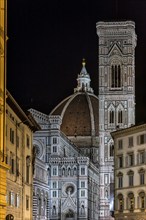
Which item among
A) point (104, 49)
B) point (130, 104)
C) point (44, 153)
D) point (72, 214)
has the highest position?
point (104, 49)

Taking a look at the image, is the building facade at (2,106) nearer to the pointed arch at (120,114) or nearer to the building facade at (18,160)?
A: the building facade at (18,160)

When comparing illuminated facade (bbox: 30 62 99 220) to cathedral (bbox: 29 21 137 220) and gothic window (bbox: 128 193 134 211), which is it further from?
gothic window (bbox: 128 193 134 211)

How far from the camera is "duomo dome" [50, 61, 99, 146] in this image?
152875 mm

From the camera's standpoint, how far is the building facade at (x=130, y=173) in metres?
53.4

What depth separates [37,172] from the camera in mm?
92688

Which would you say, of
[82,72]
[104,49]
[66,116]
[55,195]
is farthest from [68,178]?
[82,72]

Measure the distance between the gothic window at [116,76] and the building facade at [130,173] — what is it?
52.9 meters

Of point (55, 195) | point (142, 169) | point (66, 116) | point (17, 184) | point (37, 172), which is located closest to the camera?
point (17, 184)

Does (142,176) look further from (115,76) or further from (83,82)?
(83,82)

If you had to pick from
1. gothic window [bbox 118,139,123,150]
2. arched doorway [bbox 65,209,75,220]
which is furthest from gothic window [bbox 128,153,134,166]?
arched doorway [bbox 65,209,75,220]

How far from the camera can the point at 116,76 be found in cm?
11088

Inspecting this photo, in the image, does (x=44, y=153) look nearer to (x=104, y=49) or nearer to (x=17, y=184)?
(x=104, y=49)

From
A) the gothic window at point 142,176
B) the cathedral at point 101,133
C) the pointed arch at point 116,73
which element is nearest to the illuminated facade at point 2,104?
the gothic window at point 142,176

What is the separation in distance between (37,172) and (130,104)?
76.4 ft
